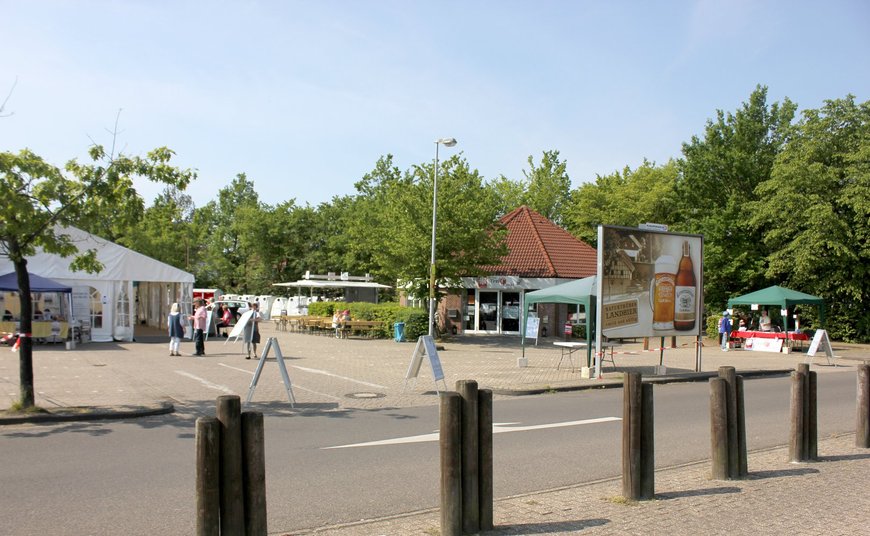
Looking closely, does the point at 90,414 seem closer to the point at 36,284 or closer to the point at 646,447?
the point at 646,447

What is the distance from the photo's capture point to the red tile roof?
3594 centimetres

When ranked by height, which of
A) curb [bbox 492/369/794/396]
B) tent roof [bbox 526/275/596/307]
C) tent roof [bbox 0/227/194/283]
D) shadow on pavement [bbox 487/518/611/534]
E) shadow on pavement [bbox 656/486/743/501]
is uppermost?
tent roof [bbox 0/227/194/283]

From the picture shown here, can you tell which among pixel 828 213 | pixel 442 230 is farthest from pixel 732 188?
pixel 442 230

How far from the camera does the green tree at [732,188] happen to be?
38.9 meters

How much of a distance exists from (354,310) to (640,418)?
94.1 ft

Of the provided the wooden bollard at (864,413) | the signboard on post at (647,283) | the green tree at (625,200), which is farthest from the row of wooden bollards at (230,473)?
the green tree at (625,200)

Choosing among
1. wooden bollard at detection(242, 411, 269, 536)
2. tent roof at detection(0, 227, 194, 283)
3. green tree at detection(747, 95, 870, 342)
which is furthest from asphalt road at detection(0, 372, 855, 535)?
green tree at detection(747, 95, 870, 342)

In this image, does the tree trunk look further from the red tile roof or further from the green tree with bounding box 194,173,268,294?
the green tree with bounding box 194,173,268,294

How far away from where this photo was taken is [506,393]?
596 inches

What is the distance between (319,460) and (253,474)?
12.7 feet

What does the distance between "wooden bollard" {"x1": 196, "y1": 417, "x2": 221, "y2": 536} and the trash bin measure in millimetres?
26110

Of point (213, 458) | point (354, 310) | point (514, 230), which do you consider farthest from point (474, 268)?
point (213, 458)

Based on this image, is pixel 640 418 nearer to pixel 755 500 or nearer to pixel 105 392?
pixel 755 500

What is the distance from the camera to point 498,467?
26.0 ft
